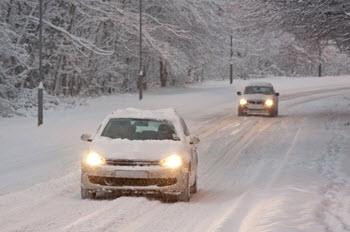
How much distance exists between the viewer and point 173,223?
8.45m

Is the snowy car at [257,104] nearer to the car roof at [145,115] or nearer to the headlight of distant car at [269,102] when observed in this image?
the headlight of distant car at [269,102]

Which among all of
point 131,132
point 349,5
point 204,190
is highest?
point 349,5

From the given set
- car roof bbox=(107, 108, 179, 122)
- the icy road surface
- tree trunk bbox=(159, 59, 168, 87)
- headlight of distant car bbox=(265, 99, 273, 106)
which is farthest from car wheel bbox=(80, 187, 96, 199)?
tree trunk bbox=(159, 59, 168, 87)

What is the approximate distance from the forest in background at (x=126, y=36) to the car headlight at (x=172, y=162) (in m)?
14.3

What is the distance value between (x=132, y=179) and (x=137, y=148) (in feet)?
1.69

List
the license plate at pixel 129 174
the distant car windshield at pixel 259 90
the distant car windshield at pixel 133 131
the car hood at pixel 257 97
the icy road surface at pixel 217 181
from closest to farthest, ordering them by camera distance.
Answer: the icy road surface at pixel 217 181 < the license plate at pixel 129 174 < the distant car windshield at pixel 133 131 < the car hood at pixel 257 97 < the distant car windshield at pixel 259 90

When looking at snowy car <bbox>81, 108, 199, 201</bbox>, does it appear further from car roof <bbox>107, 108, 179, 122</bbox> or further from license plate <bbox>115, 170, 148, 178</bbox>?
car roof <bbox>107, 108, 179, 122</bbox>

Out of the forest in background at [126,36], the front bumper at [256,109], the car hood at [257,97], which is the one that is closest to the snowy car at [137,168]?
the forest in background at [126,36]

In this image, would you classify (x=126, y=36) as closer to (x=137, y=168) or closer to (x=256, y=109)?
(x=256, y=109)

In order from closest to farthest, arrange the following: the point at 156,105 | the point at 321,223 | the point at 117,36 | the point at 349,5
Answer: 1. the point at 321,223
2. the point at 349,5
3. the point at 156,105
4. the point at 117,36

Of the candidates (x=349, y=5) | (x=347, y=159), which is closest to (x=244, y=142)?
(x=347, y=159)

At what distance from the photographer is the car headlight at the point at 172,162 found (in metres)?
10.0

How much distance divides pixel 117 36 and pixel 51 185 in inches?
1318

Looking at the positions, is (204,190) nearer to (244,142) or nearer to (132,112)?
(132,112)
